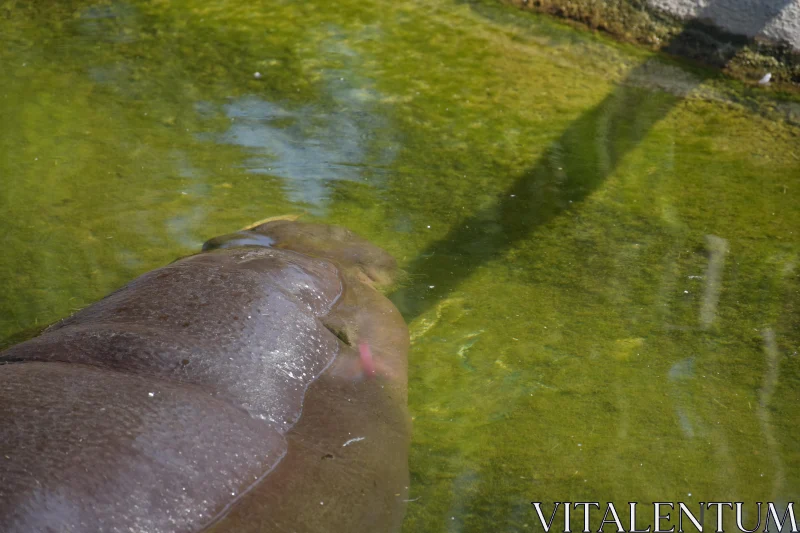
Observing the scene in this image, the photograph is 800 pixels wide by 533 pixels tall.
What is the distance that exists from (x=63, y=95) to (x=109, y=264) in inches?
84.4

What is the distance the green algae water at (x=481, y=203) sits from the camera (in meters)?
3.12

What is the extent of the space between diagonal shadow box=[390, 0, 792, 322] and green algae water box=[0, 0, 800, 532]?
19 millimetres

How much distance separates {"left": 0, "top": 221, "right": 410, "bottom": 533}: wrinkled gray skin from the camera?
221 cm

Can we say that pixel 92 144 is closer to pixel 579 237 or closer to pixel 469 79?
pixel 469 79

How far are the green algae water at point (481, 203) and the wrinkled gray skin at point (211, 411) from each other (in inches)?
10.3

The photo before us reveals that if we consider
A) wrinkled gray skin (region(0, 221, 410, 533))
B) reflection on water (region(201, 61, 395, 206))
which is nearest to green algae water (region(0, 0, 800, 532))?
reflection on water (region(201, 61, 395, 206))

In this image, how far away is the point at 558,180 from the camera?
488cm

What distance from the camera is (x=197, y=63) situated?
244 inches

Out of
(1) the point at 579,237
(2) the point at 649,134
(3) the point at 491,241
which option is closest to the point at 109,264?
(3) the point at 491,241

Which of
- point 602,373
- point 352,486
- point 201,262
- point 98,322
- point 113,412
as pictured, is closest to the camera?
point 113,412

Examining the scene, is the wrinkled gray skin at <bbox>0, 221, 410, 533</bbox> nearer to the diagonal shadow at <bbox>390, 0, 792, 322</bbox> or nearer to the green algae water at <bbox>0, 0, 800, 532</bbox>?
the green algae water at <bbox>0, 0, 800, 532</bbox>

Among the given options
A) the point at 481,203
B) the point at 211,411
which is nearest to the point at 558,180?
the point at 481,203

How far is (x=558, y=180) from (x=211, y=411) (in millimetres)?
2909

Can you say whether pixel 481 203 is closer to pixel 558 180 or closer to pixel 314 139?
pixel 558 180
